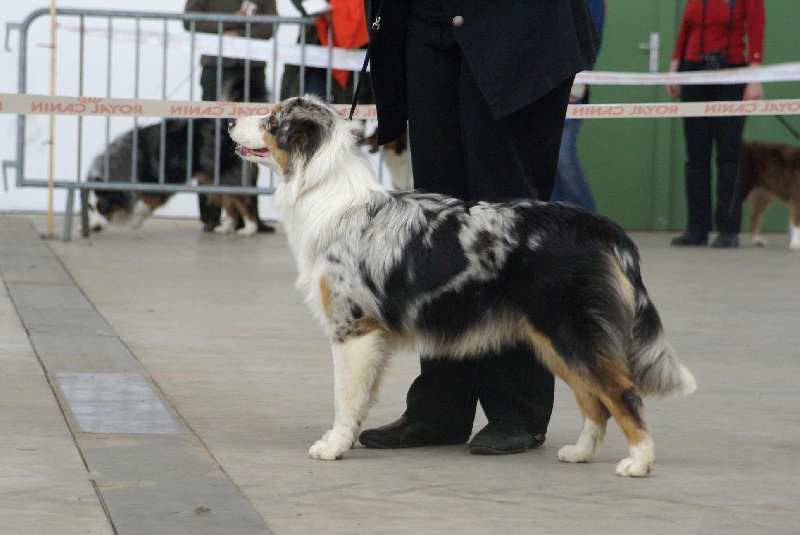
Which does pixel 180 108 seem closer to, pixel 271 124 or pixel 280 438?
pixel 271 124

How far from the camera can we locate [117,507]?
2895mm

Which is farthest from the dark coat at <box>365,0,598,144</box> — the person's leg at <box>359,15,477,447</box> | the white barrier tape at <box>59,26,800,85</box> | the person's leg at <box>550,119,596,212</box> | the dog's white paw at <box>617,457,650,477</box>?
the white barrier tape at <box>59,26,800,85</box>

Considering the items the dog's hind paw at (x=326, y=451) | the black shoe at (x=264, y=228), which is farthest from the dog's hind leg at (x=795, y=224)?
the dog's hind paw at (x=326, y=451)

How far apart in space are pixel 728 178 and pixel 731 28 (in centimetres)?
125

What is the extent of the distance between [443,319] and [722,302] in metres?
3.97

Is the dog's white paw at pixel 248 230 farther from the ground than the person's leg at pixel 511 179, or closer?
closer

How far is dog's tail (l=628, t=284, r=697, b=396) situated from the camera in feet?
11.5

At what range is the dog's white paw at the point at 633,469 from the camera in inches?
134

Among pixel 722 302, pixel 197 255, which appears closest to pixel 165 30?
pixel 197 255

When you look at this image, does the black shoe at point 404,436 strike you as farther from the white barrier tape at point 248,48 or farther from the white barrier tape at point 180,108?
the white barrier tape at point 248,48

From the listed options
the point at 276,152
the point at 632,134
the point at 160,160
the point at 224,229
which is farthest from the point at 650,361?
the point at 632,134

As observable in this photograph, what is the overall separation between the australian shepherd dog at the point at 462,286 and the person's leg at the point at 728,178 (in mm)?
7121

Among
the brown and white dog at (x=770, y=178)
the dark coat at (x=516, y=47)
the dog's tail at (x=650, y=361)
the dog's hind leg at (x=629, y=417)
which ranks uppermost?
the dark coat at (x=516, y=47)

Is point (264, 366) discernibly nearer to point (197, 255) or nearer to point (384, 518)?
point (384, 518)
